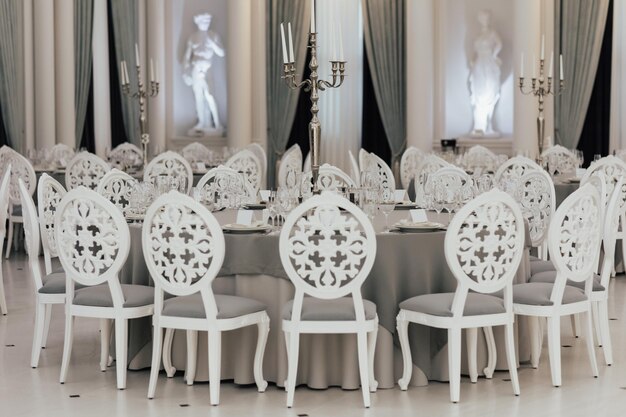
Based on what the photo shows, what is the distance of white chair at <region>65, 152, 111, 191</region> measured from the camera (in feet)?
33.7

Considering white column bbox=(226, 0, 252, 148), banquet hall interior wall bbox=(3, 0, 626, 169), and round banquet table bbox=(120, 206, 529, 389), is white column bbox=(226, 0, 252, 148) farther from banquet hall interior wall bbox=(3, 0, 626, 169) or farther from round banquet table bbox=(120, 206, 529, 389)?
round banquet table bbox=(120, 206, 529, 389)

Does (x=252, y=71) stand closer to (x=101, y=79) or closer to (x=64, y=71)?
(x=101, y=79)

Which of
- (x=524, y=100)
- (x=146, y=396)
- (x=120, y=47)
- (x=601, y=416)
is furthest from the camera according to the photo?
(x=120, y=47)

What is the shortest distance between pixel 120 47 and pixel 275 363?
8.93 metres

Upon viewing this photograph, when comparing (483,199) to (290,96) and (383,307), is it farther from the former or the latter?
(290,96)

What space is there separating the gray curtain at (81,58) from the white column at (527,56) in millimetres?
5082

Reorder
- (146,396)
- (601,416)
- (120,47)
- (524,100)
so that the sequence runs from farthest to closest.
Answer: (120,47), (524,100), (146,396), (601,416)

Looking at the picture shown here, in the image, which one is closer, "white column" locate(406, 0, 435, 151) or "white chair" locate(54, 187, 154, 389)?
"white chair" locate(54, 187, 154, 389)

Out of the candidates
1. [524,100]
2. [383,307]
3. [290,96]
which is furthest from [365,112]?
[383,307]

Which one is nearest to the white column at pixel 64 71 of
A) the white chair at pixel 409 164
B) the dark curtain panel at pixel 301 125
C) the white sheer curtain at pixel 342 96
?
the white sheer curtain at pixel 342 96

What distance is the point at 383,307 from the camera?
5785mm

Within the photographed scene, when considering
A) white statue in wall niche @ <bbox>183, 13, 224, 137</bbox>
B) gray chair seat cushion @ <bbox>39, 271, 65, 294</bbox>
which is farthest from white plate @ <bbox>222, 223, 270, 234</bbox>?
white statue in wall niche @ <bbox>183, 13, 224, 137</bbox>

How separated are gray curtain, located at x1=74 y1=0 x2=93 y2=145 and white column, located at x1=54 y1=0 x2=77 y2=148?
0.28 meters

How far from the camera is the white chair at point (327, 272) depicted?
5.34 metres
